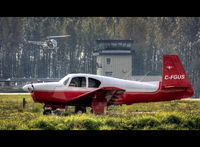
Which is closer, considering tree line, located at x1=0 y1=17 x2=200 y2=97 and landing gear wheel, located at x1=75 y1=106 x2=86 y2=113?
landing gear wheel, located at x1=75 y1=106 x2=86 y2=113

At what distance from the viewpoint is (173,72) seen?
21031 millimetres

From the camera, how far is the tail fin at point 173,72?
824 inches

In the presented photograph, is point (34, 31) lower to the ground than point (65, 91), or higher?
higher

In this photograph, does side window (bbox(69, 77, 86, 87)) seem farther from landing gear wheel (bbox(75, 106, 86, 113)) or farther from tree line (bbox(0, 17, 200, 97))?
tree line (bbox(0, 17, 200, 97))

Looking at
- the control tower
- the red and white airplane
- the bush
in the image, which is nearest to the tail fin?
the red and white airplane

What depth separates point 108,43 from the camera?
279ft

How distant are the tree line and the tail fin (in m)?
79.0

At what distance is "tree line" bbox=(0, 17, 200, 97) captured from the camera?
330ft

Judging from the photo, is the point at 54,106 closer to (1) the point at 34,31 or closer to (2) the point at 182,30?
(2) the point at 182,30

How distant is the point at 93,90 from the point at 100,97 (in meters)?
0.52

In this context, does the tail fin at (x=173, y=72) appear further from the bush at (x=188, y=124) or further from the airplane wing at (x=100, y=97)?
the bush at (x=188, y=124)
